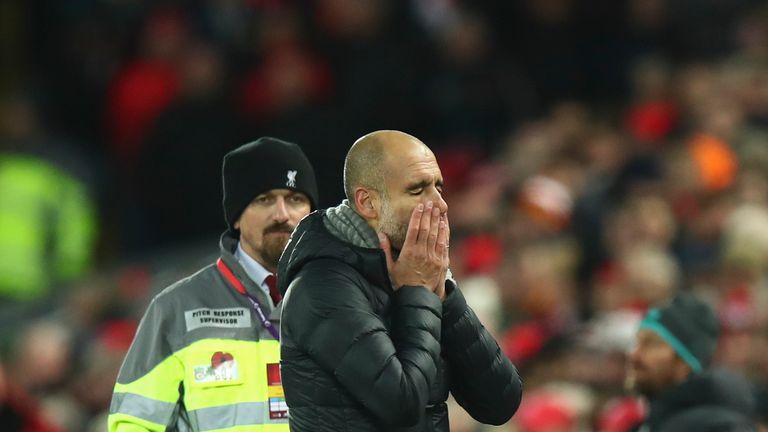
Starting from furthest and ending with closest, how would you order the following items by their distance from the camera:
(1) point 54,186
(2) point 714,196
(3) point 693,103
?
1. (1) point 54,186
2. (3) point 693,103
3. (2) point 714,196

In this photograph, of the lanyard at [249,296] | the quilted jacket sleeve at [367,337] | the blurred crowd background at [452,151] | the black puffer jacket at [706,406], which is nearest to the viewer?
the quilted jacket sleeve at [367,337]

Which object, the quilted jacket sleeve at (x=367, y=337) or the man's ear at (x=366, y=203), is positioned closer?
the quilted jacket sleeve at (x=367, y=337)

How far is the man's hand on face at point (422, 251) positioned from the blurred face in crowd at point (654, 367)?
1720mm

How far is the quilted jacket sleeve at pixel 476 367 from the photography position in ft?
13.3

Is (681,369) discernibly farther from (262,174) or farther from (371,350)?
(371,350)

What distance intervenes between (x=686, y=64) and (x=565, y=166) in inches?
48.0

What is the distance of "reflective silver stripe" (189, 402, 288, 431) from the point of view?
462 centimetres

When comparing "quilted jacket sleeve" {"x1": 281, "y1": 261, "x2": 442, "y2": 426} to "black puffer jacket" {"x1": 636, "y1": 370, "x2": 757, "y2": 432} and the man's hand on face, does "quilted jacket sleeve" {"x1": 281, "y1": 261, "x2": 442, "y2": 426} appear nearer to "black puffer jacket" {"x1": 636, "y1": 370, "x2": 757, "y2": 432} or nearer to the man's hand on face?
the man's hand on face

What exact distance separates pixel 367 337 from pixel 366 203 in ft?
1.30

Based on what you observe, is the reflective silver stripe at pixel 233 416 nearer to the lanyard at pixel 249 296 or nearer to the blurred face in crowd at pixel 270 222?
the lanyard at pixel 249 296

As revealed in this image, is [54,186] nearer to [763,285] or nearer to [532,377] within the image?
[532,377]

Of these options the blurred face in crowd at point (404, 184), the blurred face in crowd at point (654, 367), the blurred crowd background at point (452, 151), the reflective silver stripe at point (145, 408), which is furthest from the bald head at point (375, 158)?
the blurred crowd background at point (452, 151)

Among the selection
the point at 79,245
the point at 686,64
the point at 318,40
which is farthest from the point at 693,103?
the point at 79,245

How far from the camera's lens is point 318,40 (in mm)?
11617
